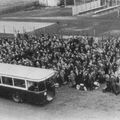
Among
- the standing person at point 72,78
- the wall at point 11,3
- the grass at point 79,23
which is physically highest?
the wall at point 11,3

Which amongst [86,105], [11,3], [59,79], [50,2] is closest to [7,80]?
[59,79]

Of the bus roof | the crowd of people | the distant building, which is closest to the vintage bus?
the bus roof

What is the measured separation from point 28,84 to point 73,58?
202 inches

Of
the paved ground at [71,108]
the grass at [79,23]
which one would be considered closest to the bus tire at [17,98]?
the paved ground at [71,108]

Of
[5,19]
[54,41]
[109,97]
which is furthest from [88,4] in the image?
[109,97]

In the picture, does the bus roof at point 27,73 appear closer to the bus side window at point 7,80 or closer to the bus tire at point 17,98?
the bus side window at point 7,80

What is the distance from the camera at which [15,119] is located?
1823 cm

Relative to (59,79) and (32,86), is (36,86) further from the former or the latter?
(59,79)

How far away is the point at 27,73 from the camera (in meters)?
19.6

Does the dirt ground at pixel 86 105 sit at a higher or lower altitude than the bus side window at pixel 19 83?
lower

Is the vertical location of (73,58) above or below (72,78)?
above

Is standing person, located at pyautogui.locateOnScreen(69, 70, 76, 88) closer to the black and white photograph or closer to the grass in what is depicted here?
the black and white photograph

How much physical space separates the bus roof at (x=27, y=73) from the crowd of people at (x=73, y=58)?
2.11 metres

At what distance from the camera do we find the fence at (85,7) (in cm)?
4956
